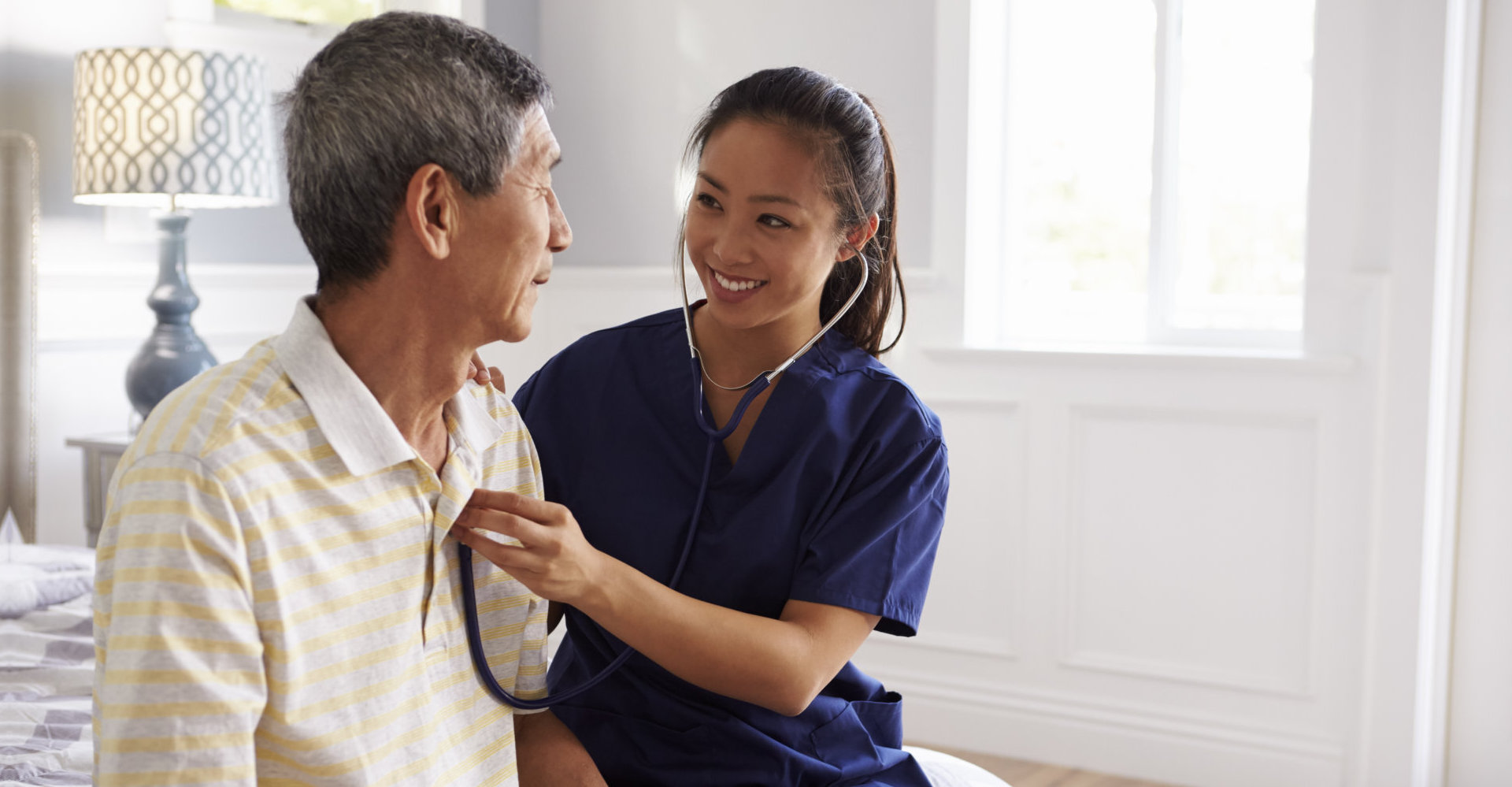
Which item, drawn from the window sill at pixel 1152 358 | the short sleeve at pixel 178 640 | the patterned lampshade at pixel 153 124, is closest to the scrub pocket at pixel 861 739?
the short sleeve at pixel 178 640

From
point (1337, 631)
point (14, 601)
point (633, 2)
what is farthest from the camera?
point (633, 2)

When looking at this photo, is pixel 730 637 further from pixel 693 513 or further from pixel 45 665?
pixel 45 665

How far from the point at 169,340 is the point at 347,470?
2018 millimetres

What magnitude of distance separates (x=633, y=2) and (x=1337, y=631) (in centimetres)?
232

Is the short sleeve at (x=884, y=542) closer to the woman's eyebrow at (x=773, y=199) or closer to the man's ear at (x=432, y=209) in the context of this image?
the woman's eyebrow at (x=773, y=199)

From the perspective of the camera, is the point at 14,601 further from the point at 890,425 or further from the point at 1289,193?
the point at 1289,193

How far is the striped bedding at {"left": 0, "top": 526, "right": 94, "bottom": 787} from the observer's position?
53.0 inches

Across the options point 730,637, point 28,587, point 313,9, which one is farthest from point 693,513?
point 313,9

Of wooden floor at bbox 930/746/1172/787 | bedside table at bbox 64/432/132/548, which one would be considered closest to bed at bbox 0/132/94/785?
bedside table at bbox 64/432/132/548

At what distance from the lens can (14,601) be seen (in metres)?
1.84

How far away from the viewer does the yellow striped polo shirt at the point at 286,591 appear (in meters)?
0.75

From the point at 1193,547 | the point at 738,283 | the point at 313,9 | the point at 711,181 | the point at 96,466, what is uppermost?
the point at 313,9

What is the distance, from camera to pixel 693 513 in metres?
1.23

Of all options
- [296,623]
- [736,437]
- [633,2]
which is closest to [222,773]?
[296,623]
